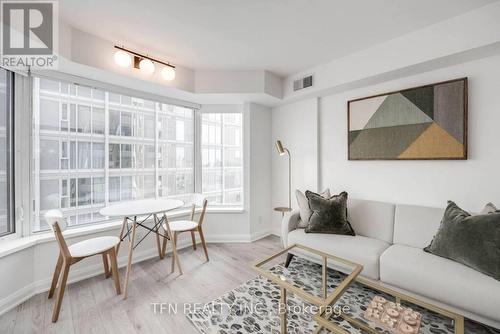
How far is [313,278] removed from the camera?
214cm

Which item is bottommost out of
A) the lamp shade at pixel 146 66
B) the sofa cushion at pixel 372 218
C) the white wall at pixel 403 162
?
the sofa cushion at pixel 372 218

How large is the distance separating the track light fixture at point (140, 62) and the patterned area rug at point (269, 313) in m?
2.47

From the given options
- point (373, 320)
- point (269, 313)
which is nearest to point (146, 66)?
point (269, 313)

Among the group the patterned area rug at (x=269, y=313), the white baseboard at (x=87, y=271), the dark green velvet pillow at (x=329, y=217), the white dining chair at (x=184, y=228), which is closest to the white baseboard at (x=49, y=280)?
the white baseboard at (x=87, y=271)

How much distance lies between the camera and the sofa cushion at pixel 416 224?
6.40ft

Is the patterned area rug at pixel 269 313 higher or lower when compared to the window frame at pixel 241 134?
lower

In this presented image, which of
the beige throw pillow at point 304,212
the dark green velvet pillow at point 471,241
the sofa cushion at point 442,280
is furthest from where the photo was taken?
the beige throw pillow at point 304,212

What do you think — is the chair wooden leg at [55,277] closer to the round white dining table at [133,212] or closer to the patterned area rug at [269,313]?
the round white dining table at [133,212]

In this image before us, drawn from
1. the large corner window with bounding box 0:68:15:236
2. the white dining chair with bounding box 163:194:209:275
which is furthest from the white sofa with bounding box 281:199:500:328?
the large corner window with bounding box 0:68:15:236

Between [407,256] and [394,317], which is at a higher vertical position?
[407,256]

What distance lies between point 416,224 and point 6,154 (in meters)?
3.99

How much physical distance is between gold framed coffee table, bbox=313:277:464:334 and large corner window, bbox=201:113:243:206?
2.09 m

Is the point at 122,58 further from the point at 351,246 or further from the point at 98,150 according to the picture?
the point at 351,246

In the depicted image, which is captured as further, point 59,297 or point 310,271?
point 310,271
